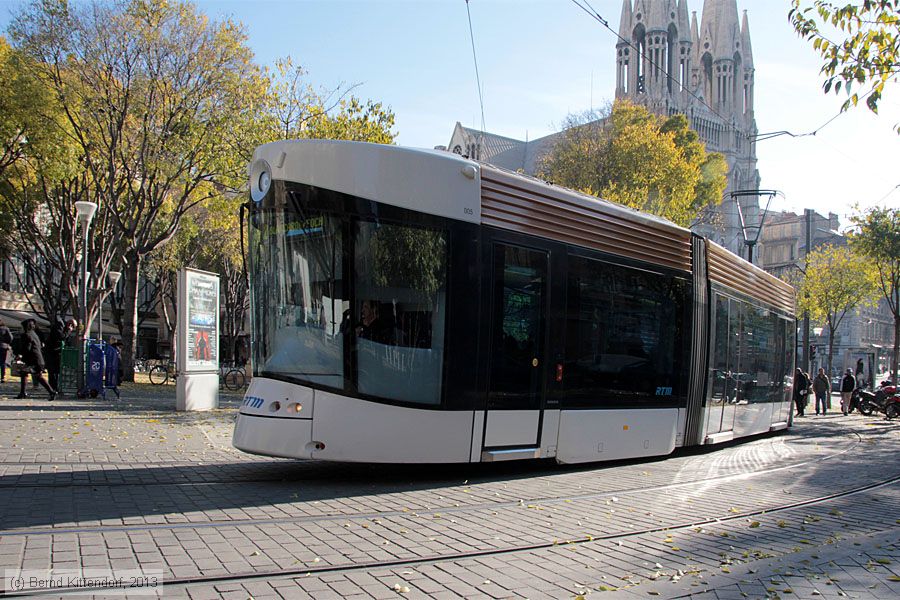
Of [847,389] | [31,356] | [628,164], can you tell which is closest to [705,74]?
[628,164]

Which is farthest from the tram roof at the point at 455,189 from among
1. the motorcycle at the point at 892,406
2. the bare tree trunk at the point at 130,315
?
the motorcycle at the point at 892,406

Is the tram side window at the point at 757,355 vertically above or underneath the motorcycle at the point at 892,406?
above

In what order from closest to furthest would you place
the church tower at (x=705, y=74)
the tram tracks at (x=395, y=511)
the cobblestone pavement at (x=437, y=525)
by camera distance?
the cobblestone pavement at (x=437, y=525)
the tram tracks at (x=395, y=511)
the church tower at (x=705, y=74)

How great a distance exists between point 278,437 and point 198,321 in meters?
10.0

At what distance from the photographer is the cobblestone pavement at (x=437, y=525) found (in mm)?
4746

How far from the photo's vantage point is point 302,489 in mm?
7605

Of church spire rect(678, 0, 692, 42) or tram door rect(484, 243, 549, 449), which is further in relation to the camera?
church spire rect(678, 0, 692, 42)

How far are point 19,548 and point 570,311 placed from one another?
6.13 meters

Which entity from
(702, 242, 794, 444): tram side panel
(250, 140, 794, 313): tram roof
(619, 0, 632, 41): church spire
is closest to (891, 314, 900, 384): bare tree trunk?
(702, 242, 794, 444): tram side panel

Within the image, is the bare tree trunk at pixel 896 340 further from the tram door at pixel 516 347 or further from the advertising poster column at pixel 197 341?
the tram door at pixel 516 347

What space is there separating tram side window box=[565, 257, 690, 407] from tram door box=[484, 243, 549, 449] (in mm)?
548

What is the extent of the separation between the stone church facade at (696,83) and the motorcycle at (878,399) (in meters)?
51.3

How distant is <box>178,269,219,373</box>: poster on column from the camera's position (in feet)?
53.0

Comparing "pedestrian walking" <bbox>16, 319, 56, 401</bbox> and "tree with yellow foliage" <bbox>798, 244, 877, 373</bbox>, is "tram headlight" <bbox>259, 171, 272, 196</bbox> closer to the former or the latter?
"pedestrian walking" <bbox>16, 319, 56, 401</bbox>
